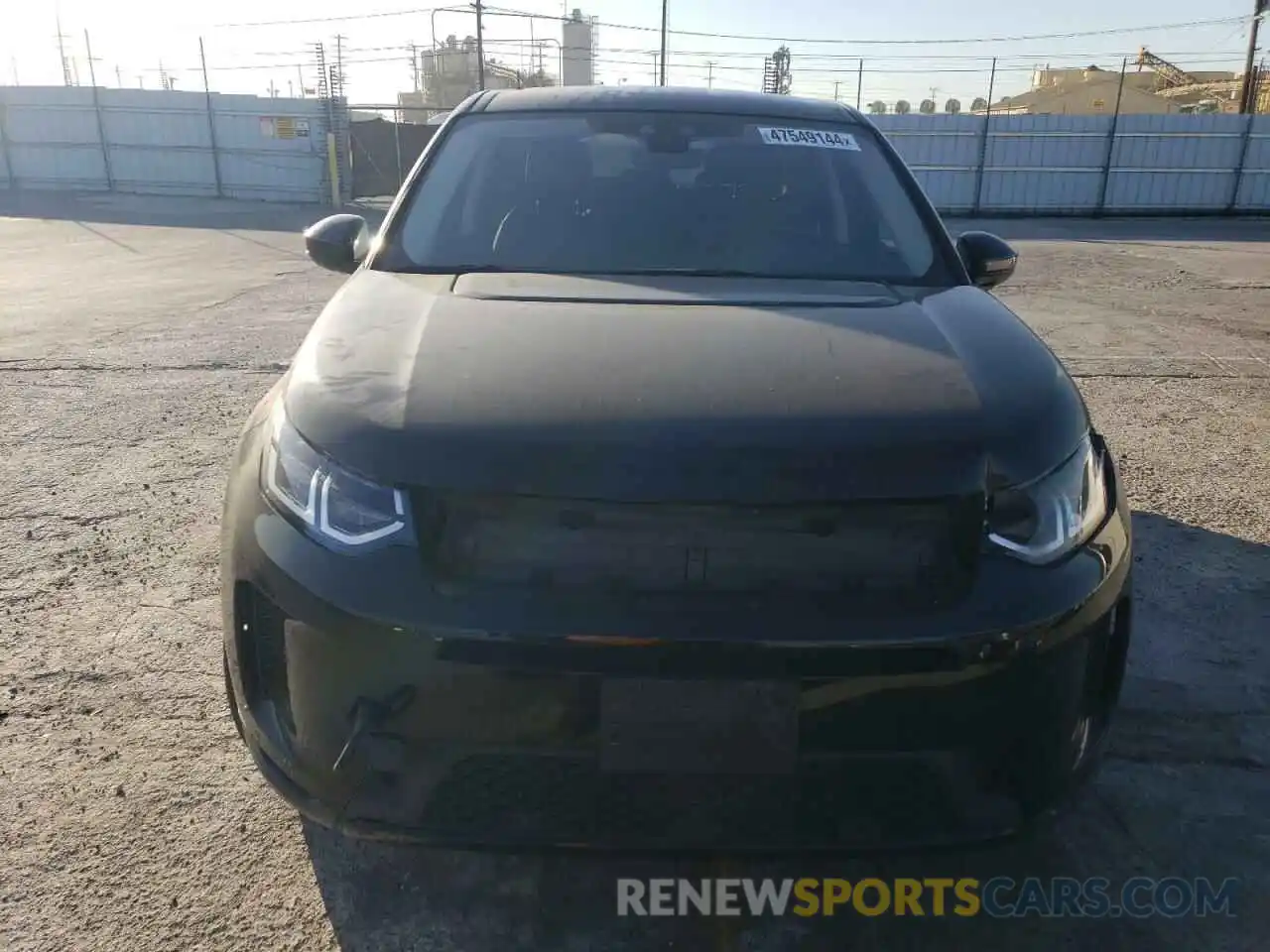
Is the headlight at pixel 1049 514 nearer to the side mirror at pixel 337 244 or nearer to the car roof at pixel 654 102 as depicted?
the car roof at pixel 654 102

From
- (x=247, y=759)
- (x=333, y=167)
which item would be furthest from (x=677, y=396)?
(x=333, y=167)

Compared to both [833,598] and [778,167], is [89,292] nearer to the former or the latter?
[778,167]

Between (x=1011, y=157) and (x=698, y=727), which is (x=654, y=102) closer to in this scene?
(x=698, y=727)

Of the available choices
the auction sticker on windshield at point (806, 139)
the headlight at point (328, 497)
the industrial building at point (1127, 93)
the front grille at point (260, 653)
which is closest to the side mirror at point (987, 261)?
the auction sticker on windshield at point (806, 139)

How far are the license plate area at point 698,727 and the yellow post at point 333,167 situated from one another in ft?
67.0

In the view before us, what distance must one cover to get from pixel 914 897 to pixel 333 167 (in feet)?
66.9

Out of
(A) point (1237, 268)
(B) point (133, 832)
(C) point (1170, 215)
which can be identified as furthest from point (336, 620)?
(C) point (1170, 215)

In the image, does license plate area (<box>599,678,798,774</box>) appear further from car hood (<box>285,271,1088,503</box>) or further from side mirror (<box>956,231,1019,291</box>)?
side mirror (<box>956,231,1019,291</box>)

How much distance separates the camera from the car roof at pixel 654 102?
10.0 feet

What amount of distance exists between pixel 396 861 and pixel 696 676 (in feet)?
3.06

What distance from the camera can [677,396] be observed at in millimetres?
1748

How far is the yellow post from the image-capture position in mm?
19906

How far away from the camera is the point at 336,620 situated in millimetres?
1575

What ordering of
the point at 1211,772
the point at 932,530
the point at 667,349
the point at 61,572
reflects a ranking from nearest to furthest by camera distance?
the point at 932,530
the point at 667,349
the point at 1211,772
the point at 61,572
